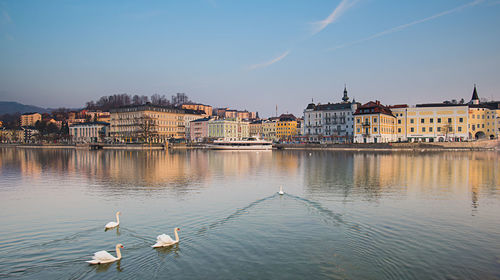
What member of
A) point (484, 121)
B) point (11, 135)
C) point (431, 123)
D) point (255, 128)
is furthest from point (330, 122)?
point (11, 135)

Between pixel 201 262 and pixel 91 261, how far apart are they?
9.76 feet

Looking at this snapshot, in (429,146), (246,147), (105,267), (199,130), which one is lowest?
(105,267)

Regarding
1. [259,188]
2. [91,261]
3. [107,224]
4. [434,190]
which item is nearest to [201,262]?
[91,261]

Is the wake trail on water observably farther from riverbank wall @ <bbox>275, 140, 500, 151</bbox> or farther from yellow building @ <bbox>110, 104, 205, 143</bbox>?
yellow building @ <bbox>110, 104, 205, 143</bbox>

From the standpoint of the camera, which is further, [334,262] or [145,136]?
[145,136]

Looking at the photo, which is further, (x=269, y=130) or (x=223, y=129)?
(x=269, y=130)

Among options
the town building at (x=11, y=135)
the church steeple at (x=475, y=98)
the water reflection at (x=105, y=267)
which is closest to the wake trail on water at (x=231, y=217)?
the water reflection at (x=105, y=267)

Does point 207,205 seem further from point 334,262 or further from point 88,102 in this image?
point 88,102

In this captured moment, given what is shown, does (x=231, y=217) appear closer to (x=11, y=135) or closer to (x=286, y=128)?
(x=286, y=128)

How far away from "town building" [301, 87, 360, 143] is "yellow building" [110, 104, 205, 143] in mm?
49358

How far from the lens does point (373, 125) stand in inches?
3366

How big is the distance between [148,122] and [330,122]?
57.5 meters

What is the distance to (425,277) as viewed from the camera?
28.4 ft

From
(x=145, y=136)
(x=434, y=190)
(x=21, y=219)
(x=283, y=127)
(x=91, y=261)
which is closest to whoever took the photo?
(x=91, y=261)
